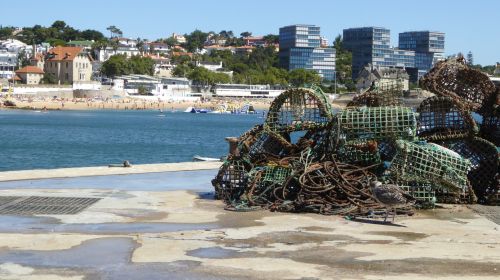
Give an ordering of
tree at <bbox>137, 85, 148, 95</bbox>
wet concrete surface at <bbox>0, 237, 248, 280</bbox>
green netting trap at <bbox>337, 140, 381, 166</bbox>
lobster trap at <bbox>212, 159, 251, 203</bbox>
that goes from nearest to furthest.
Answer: wet concrete surface at <bbox>0, 237, 248, 280</bbox> → green netting trap at <bbox>337, 140, 381, 166</bbox> → lobster trap at <bbox>212, 159, 251, 203</bbox> → tree at <bbox>137, 85, 148, 95</bbox>

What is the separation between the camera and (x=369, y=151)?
12.6m

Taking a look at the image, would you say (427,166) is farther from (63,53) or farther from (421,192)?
(63,53)

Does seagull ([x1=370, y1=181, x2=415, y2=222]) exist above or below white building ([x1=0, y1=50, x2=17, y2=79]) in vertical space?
below

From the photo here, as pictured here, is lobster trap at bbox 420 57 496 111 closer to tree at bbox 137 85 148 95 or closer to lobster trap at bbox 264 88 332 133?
lobster trap at bbox 264 88 332 133

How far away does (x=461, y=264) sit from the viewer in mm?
8523

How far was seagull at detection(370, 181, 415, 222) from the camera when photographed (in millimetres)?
11227

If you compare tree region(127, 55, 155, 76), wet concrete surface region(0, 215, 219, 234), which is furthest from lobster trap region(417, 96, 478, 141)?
tree region(127, 55, 155, 76)

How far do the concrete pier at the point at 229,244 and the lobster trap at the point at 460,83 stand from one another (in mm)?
2256

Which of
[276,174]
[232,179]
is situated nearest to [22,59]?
[232,179]

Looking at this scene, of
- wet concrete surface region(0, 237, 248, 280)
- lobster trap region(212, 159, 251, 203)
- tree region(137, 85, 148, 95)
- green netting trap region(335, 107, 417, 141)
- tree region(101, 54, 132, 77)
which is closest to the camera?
wet concrete surface region(0, 237, 248, 280)

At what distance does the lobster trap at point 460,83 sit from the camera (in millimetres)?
13969

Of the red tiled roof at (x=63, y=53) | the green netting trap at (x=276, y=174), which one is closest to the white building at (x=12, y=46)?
the red tiled roof at (x=63, y=53)

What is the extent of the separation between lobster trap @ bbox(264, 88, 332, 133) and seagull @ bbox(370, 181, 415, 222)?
83.5 inches

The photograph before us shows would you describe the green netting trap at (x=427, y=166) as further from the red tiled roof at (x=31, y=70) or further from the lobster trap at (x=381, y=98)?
the red tiled roof at (x=31, y=70)
